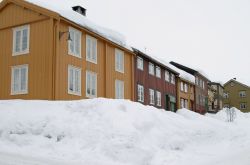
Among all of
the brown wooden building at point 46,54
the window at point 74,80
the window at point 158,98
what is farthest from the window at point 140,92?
the window at point 74,80

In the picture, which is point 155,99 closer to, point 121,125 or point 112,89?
point 112,89

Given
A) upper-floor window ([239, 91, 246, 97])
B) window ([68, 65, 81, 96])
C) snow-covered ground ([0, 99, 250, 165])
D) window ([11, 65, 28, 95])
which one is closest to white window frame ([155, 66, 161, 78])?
window ([68, 65, 81, 96])

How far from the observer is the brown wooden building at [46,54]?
19953 millimetres

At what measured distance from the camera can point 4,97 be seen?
2098cm

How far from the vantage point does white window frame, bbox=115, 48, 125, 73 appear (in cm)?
2659

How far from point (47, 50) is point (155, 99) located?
16565 millimetres

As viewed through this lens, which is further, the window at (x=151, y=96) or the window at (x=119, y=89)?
the window at (x=151, y=96)

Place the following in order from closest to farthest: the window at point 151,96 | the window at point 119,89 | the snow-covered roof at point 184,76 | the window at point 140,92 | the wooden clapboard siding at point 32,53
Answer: the wooden clapboard siding at point 32,53 < the window at point 119,89 < the window at point 140,92 < the window at point 151,96 < the snow-covered roof at point 184,76

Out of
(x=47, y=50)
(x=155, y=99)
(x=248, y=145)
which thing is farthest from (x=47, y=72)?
(x=155, y=99)

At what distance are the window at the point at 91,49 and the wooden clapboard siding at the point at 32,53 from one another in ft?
11.3

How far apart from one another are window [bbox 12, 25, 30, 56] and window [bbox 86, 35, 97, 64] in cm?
386

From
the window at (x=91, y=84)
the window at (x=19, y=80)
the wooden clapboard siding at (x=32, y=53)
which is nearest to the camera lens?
the wooden clapboard siding at (x=32, y=53)

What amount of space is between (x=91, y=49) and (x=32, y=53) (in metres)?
4.25

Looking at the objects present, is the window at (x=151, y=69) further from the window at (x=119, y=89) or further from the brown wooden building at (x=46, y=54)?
the brown wooden building at (x=46, y=54)
